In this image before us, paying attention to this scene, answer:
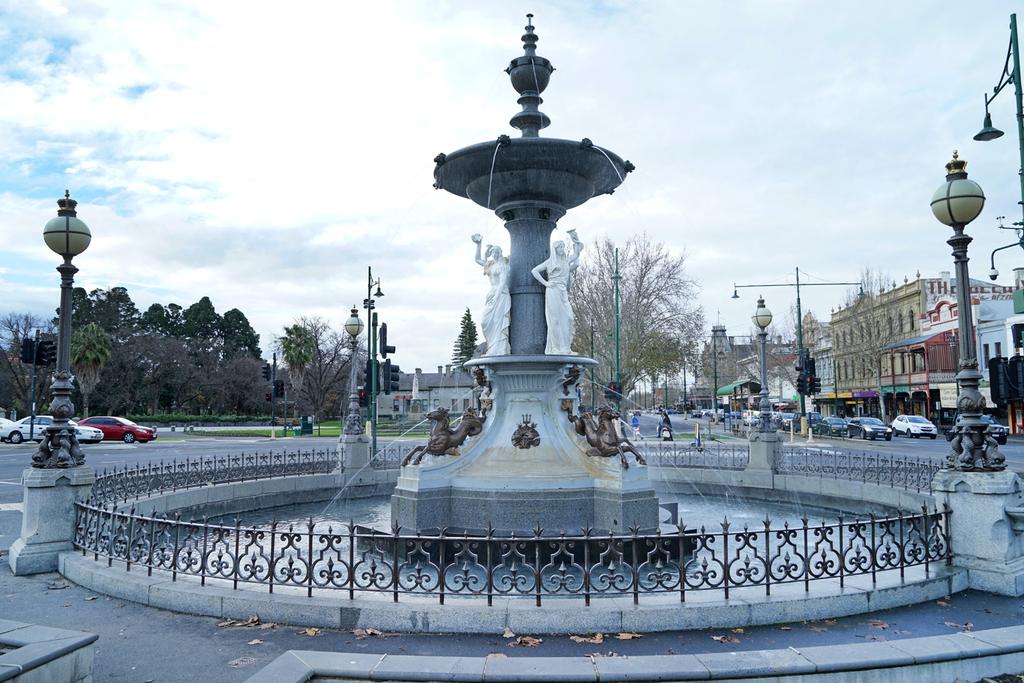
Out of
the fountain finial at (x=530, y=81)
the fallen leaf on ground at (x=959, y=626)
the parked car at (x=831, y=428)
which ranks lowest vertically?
the parked car at (x=831, y=428)

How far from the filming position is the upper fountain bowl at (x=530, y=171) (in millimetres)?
9977

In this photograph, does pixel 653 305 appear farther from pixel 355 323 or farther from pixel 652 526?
pixel 652 526

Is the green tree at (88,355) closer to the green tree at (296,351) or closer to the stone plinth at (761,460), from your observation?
the green tree at (296,351)

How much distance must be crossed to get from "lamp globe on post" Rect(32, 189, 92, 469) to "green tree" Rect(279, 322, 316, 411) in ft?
177

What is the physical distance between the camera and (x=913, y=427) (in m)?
41.1

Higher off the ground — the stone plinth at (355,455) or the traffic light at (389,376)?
the traffic light at (389,376)

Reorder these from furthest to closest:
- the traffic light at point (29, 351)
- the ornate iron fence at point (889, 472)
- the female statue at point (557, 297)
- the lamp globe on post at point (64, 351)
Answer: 1. the traffic light at point (29, 351)
2. the ornate iron fence at point (889, 472)
3. the female statue at point (557, 297)
4. the lamp globe on post at point (64, 351)

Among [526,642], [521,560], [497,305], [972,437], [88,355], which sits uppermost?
[88,355]

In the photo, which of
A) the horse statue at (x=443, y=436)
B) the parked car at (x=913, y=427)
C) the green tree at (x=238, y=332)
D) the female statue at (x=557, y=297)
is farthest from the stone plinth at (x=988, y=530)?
the green tree at (x=238, y=332)

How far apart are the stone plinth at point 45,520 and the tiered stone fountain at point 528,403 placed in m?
4.09

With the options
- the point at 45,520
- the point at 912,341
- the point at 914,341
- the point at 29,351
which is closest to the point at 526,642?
the point at 45,520

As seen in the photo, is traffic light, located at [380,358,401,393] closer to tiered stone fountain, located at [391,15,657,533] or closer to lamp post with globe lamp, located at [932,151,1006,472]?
tiered stone fountain, located at [391,15,657,533]

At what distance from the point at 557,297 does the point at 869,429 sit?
34329mm

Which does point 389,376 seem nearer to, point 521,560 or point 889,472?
point 889,472
